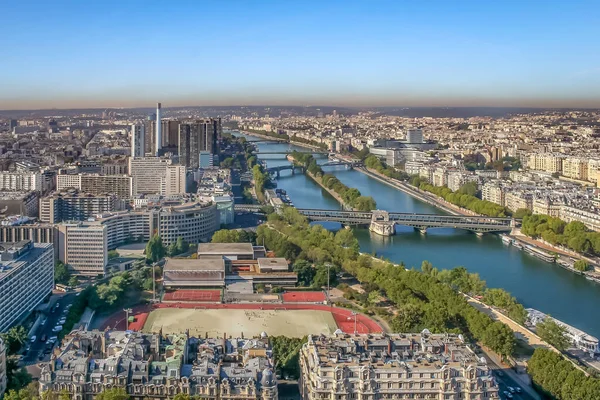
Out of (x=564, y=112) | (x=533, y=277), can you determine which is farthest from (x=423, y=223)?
(x=564, y=112)

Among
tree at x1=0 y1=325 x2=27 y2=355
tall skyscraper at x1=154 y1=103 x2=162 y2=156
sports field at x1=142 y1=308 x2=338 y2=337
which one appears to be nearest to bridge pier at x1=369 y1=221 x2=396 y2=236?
sports field at x1=142 y1=308 x2=338 y2=337

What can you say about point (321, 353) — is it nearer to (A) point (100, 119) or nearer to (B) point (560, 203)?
(B) point (560, 203)

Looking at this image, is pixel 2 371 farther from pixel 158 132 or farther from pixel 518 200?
pixel 158 132

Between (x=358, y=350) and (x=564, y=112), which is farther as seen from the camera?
(x=564, y=112)

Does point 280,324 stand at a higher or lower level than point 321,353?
lower

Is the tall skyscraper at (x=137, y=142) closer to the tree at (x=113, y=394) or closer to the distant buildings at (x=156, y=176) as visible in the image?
the distant buildings at (x=156, y=176)

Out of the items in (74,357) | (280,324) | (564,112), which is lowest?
(280,324)

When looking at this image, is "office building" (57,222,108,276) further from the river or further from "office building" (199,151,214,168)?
"office building" (199,151,214,168)

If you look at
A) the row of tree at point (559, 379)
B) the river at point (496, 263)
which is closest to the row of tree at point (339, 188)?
the river at point (496, 263)
